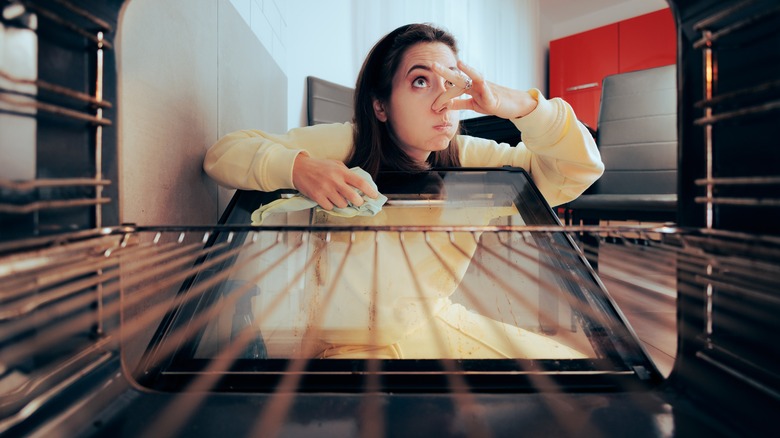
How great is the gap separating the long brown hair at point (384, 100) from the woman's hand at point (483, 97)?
17cm

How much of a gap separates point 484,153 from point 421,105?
0.27 meters

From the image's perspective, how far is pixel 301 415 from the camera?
29 cm

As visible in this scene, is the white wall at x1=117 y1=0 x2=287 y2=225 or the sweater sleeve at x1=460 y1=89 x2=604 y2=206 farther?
the sweater sleeve at x1=460 y1=89 x2=604 y2=206

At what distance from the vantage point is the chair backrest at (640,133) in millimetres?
1846

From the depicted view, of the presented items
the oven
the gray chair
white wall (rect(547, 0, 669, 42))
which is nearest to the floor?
the oven

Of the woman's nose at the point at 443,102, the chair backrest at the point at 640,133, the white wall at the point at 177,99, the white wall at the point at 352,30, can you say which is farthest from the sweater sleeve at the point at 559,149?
the chair backrest at the point at 640,133

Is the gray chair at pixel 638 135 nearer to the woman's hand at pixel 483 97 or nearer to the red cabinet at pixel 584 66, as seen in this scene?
the woman's hand at pixel 483 97

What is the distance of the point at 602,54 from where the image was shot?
3.49 metres

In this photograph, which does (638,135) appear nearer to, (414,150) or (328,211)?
(414,150)

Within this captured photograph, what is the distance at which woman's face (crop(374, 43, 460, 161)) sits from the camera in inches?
36.0

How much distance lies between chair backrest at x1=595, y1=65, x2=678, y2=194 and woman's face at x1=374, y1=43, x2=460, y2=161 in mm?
1299

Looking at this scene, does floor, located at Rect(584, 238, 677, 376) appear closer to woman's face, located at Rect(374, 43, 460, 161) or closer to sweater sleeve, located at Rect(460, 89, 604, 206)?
sweater sleeve, located at Rect(460, 89, 604, 206)

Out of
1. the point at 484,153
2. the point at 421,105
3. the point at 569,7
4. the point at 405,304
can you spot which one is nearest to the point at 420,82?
the point at 421,105

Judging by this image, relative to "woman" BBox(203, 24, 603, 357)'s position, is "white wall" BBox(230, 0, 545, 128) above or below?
above
